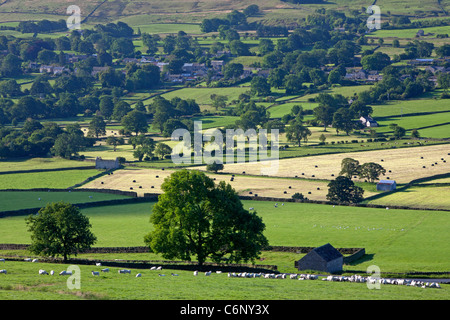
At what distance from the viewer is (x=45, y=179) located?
378ft

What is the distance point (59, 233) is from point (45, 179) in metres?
54.6

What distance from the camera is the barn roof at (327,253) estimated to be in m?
60.5

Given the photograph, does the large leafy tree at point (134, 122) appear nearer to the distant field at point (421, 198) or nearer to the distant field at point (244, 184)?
the distant field at point (244, 184)

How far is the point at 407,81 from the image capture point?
626ft

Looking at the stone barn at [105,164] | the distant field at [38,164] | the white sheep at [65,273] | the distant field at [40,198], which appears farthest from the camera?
the distant field at [38,164]

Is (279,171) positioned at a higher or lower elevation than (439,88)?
lower

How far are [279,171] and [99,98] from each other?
93.4m

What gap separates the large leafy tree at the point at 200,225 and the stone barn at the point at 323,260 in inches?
136

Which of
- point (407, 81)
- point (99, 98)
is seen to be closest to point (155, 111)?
point (99, 98)

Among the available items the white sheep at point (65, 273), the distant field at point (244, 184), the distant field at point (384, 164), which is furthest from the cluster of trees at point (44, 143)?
the white sheep at point (65, 273)

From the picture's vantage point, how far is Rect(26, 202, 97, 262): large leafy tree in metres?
61.8

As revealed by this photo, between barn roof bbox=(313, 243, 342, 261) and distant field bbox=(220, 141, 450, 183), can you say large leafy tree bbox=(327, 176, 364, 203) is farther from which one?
barn roof bbox=(313, 243, 342, 261)

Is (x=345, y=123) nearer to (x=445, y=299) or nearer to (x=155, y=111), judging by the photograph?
(x=155, y=111)
